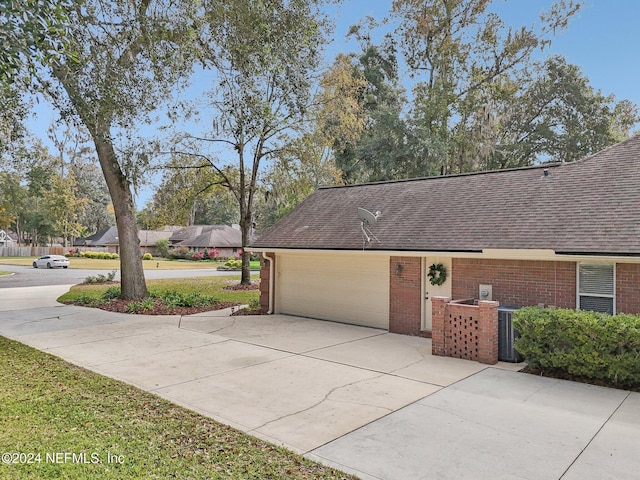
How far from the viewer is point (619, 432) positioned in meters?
4.88

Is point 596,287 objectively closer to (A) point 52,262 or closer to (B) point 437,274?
(B) point 437,274

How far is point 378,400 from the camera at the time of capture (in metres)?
5.89

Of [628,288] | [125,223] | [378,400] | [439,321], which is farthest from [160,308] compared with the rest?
[628,288]


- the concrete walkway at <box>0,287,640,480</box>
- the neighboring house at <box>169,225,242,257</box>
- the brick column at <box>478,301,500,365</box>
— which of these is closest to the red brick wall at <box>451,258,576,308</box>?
the brick column at <box>478,301,500,365</box>

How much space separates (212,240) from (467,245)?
161 feet

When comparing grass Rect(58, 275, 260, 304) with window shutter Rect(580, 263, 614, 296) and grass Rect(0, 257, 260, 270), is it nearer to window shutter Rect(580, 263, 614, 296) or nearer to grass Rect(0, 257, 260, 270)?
window shutter Rect(580, 263, 614, 296)

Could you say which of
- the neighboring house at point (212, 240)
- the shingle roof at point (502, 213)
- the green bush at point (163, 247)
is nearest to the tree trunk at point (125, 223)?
the shingle roof at point (502, 213)

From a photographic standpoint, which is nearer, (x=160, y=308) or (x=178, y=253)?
(x=160, y=308)

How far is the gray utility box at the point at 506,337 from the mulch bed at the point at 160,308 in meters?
9.38

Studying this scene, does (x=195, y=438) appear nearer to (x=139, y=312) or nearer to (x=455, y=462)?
(x=455, y=462)

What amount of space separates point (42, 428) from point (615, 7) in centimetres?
2588

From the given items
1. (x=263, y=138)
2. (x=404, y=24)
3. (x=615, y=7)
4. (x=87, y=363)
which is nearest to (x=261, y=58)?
(x=263, y=138)

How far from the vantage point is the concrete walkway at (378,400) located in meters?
4.24

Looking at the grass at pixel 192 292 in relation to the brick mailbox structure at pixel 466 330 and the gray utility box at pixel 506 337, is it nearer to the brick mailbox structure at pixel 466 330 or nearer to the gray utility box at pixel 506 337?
the brick mailbox structure at pixel 466 330
